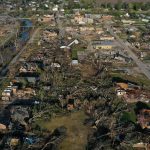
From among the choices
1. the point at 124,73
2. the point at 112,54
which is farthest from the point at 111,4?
the point at 124,73

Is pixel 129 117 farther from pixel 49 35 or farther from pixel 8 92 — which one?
pixel 49 35

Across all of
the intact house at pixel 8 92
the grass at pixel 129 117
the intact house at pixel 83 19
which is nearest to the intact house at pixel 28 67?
the intact house at pixel 8 92

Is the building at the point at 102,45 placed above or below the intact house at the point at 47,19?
above

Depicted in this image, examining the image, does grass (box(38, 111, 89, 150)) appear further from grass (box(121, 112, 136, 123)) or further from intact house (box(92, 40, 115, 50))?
intact house (box(92, 40, 115, 50))

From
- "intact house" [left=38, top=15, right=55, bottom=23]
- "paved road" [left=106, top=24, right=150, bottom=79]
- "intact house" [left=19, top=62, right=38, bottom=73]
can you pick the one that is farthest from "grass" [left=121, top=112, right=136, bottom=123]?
"intact house" [left=38, top=15, right=55, bottom=23]

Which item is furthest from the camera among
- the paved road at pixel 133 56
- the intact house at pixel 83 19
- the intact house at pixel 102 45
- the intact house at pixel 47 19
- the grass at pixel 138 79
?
the intact house at pixel 47 19

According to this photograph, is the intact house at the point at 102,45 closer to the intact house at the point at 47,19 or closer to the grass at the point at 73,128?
the intact house at the point at 47,19

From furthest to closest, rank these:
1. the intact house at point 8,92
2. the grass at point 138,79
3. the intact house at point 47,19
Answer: the intact house at point 47,19 → the grass at point 138,79 → the intact house at point 8,92

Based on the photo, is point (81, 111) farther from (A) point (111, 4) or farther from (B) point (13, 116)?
(A) point (111, 4)
